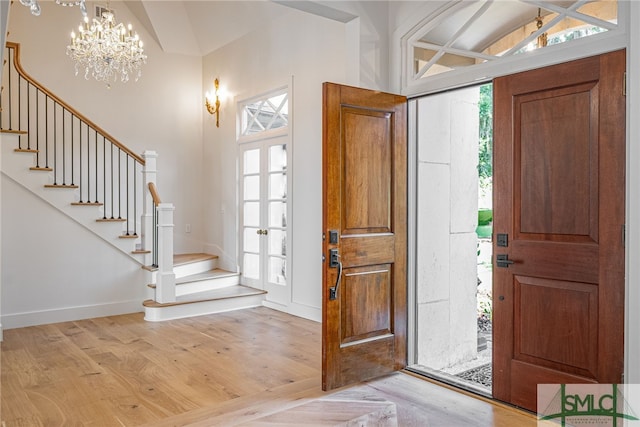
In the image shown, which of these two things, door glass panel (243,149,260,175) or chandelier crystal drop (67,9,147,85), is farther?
door glass panel (243,149,260,175)

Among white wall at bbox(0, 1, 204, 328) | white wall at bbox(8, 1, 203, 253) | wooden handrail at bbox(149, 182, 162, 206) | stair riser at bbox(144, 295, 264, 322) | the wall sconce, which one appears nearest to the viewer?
white wall at bbox(0, 1, 204, 328)

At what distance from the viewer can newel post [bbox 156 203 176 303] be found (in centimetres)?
569

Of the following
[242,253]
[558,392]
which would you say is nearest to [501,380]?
[558,392]

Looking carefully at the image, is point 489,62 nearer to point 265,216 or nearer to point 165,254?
point 265,216

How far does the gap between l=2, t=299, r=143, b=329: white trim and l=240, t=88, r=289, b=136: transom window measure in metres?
2.84

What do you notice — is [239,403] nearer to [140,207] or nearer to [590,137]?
[590,137]

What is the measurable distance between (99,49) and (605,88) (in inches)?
202

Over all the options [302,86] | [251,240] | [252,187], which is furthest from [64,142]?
[302,86]

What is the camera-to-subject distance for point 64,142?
645 cm

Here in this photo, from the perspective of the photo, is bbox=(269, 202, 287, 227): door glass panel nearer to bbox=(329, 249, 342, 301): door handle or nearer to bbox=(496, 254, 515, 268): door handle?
bbox=(329, 249, 342, 301): door handle

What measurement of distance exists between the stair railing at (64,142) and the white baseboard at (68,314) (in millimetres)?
908

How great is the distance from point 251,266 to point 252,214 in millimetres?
750

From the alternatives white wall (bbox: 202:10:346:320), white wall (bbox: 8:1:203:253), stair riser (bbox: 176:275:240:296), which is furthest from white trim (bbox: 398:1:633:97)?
white wall (bbox: 8:1:203:253)

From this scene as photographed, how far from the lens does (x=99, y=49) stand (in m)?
5.44
